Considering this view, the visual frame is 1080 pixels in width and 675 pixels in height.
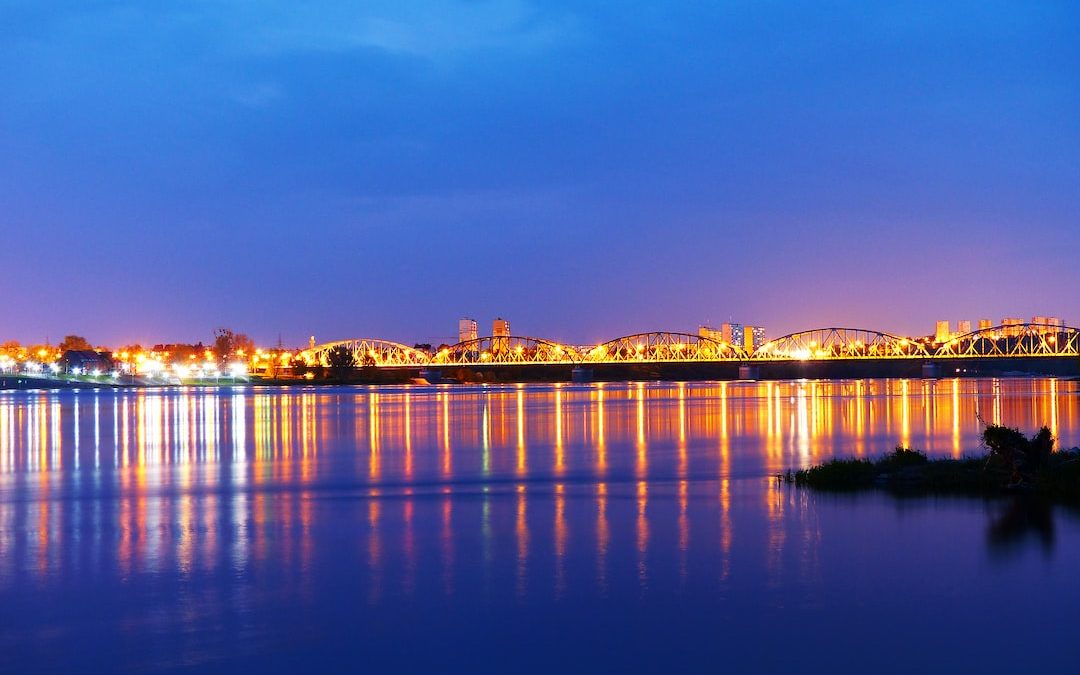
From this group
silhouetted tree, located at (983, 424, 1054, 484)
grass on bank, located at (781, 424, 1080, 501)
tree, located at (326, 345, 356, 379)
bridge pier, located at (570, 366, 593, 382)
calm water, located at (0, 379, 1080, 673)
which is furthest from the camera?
tree, located at (326, 345, 356, 379)

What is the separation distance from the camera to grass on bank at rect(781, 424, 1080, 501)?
2234cm

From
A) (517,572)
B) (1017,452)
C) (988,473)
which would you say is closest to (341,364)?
(988,473)

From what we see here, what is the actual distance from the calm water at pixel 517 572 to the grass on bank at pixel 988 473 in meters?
1.33

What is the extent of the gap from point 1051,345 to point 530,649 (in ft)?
645

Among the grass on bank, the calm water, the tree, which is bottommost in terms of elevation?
the calm water

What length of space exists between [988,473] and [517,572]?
12.3 m

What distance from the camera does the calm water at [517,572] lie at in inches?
442

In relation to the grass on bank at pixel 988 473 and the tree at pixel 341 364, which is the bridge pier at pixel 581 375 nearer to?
the tree at pixel 341 364

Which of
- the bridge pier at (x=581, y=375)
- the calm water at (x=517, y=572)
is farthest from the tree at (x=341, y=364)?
the calm water at (x=517, y=572)

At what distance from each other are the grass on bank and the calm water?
1326 mm

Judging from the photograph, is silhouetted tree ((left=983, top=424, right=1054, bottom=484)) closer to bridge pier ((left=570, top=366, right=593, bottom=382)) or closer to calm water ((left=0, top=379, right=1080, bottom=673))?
calm water ((left=0, top=379, right=1080, bottom=673))

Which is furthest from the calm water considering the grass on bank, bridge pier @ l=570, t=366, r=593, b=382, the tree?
the tree

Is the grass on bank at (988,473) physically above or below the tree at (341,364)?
below

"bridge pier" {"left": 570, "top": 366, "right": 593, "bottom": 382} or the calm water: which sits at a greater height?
"bridge pier" {"left": 570, "top": 366, "right": 593, "bottom": 382}
